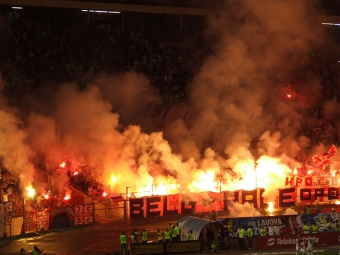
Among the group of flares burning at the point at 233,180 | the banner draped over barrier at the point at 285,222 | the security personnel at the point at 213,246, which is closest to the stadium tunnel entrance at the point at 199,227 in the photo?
the security personnel at the point at 213,246

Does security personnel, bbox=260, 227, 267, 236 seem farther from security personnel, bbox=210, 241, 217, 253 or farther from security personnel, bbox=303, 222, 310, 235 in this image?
security personnel, bbox=210, 241, 217, 253

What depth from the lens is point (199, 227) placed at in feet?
88.5

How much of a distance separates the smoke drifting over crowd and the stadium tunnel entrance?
8.95 metres

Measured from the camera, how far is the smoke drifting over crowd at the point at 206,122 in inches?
1448

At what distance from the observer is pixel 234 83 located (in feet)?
136

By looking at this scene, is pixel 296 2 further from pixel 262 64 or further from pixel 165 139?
pixel 165 139

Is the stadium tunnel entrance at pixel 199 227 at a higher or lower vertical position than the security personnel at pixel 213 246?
higher

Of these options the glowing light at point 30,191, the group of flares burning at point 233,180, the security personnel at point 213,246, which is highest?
the group of flares burning at point 233,180

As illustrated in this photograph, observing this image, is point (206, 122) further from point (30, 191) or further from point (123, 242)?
point (123, 242)

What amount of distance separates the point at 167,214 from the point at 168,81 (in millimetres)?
9462

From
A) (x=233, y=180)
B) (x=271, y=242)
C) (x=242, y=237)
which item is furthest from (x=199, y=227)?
(x=233, y=180)

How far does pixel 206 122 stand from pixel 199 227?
14.6 m

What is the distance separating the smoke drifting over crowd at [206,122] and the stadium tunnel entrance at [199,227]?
8.95 metres

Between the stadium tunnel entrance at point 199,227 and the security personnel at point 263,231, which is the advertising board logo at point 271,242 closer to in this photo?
the security personnel at point 263,231
